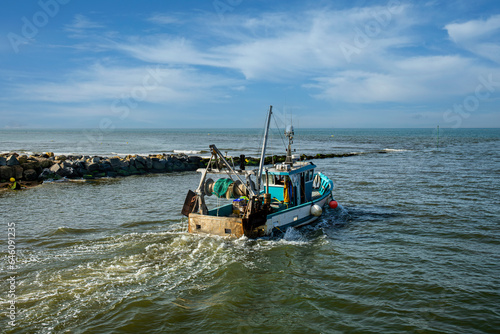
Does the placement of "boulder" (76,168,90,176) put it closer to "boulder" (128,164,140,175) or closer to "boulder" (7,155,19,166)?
"boulder" (128,164,140,175)

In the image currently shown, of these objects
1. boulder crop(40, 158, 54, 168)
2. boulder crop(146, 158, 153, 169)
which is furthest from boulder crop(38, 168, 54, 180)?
boulder crop(146, 158, 153, 169)

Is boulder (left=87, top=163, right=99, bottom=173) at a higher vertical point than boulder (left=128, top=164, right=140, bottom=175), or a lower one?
higher

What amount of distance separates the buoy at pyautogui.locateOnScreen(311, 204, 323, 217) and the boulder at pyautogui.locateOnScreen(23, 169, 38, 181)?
25232 millimetres

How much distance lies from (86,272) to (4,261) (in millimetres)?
3405

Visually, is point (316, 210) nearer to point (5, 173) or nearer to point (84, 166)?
point (84, 166)

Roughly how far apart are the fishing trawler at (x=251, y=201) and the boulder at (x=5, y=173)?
22.2 metres

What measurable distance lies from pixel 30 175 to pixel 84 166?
16.5 feet

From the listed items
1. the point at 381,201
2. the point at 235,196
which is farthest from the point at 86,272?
the point at 381,201

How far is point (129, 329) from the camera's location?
782 centimetres

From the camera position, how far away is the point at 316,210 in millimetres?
16531

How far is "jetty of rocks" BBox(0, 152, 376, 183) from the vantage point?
29.2m

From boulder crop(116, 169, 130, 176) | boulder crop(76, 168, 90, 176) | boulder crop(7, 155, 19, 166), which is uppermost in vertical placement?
boulder crop(7, 155, 19, 166)

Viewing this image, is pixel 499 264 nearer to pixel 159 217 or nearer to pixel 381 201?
pixel 381 201

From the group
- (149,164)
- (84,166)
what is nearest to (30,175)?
(84,166)
